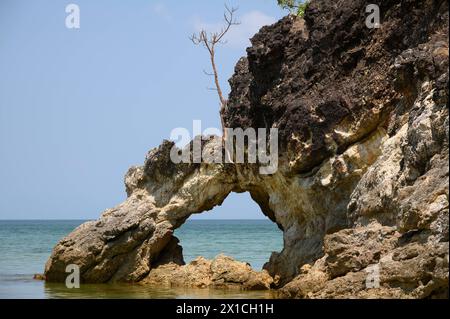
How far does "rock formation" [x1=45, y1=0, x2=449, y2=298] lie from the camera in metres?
13.6

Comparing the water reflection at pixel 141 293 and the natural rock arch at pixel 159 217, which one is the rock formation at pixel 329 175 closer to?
the natural rock arch at pixel 159 217

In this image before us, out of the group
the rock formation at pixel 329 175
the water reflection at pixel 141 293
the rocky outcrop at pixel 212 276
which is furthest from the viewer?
the rocky outcrop at pixel 212 276

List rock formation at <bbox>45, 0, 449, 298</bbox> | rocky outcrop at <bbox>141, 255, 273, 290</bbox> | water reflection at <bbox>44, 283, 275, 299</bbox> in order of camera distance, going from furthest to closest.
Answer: rocky outcrop at <bbox>141, 255, 273, 290</bbox> < water reflection at <bbox>44, 283, 275, 299</bbox> < rock formation at <bbox>45, 0, 449, 298</bbox>

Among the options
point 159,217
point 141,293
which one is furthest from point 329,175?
point 159,217

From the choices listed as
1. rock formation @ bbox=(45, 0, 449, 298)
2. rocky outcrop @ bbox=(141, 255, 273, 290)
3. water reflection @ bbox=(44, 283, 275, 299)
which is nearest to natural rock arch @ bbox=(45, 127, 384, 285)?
rock formation @ bbox=(45, 0, 449, 298)

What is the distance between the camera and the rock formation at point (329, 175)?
1365cm

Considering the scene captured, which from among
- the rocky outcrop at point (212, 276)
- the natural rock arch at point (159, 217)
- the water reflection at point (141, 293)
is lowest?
the water reflection at point (141, 293)

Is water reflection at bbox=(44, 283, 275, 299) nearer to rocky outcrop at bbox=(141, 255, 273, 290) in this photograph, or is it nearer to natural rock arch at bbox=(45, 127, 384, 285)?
rocky outcrop at bbox=(141, 255, 273, 290)

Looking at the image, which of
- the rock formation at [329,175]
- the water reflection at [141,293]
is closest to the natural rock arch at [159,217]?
the rock formation at [329,175]

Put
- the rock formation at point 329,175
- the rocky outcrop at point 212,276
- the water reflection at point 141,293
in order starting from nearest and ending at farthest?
the rock formation at point 329,175 < the water reflection at point 141,293 < the rocky outcrop at point 212,276

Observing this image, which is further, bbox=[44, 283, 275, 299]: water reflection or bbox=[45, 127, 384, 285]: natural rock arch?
bbox=[45, 127, 384, 285]: natural rock arch

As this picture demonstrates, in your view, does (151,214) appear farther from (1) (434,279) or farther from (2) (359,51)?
(1) (434,279)

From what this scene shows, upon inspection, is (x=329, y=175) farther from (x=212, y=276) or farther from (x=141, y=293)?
(x=141, y=293)

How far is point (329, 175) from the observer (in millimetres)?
18609
